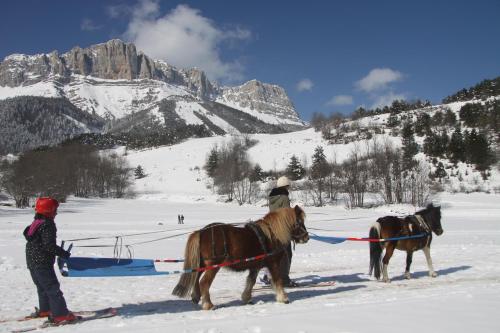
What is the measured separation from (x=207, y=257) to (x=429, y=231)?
567 cm

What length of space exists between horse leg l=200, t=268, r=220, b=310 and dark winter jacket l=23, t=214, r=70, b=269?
218cm

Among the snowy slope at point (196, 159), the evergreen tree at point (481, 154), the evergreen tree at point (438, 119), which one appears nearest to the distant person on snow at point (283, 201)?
the evergreen tree at point (481, 154)

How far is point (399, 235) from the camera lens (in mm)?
9602

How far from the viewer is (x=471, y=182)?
50.5m

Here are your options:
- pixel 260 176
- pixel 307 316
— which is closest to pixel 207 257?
pixel 307 316

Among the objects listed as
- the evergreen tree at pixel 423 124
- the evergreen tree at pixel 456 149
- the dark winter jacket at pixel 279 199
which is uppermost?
the evergreen tree at pixel 423 124

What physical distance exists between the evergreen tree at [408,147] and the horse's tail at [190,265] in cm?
4588

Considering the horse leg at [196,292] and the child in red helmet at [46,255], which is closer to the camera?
the child in red helmet at [46,255]

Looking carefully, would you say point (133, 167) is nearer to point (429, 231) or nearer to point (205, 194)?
point (205, 194)

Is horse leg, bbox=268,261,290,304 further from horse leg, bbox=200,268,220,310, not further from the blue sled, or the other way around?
the blue sled

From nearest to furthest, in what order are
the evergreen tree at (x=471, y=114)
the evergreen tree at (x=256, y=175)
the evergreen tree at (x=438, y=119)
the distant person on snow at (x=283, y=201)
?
the distant person on snow at (x=283, y=201) < the evergreen tree at (x=471, y=114) < the evergreen tree at (x=256, y=175) < the evergreen tree at (x=438, y=119)

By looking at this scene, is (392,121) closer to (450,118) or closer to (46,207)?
(450,118)

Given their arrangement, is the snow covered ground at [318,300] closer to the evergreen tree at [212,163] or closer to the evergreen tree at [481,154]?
the evergreen tree at [481,154]

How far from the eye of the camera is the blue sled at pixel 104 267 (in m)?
6.68
